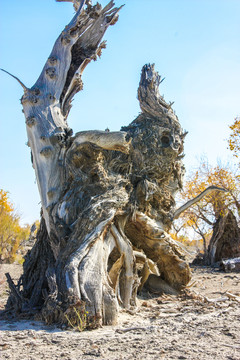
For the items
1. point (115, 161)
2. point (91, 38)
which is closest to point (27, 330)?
point (115, 161)

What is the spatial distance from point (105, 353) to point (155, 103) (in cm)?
502

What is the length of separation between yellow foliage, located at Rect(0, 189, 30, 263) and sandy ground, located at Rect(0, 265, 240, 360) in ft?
28.2

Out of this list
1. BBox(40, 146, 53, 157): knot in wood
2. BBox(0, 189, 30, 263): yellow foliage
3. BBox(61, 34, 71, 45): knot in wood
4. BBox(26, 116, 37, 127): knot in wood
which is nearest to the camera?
BBox(40, 146, 53, 157): knot in wood

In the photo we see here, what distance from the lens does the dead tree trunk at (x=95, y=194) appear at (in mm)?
4188

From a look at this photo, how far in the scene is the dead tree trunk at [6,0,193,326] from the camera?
419 cm

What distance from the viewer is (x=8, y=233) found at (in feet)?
41.1

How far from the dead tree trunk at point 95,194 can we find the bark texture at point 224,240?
252 inches

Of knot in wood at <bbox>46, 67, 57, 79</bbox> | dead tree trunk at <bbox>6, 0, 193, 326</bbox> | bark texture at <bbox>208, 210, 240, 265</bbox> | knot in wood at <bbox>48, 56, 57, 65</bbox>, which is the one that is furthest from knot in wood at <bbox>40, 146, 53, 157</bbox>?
bark texture at <bbox>208, 210, 240, 265</bbox>

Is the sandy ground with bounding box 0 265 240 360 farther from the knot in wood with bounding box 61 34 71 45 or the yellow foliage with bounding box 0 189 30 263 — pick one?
the yellow foliage with bounding box 0 189 30 263

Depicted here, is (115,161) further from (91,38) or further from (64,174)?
(91,38)

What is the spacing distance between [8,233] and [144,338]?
404 inches

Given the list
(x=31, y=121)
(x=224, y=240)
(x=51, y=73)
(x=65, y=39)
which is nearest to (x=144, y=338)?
(x=31, y=121)

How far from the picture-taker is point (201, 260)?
13203mm

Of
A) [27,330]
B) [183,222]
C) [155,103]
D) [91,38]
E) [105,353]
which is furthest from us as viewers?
[183,222]
